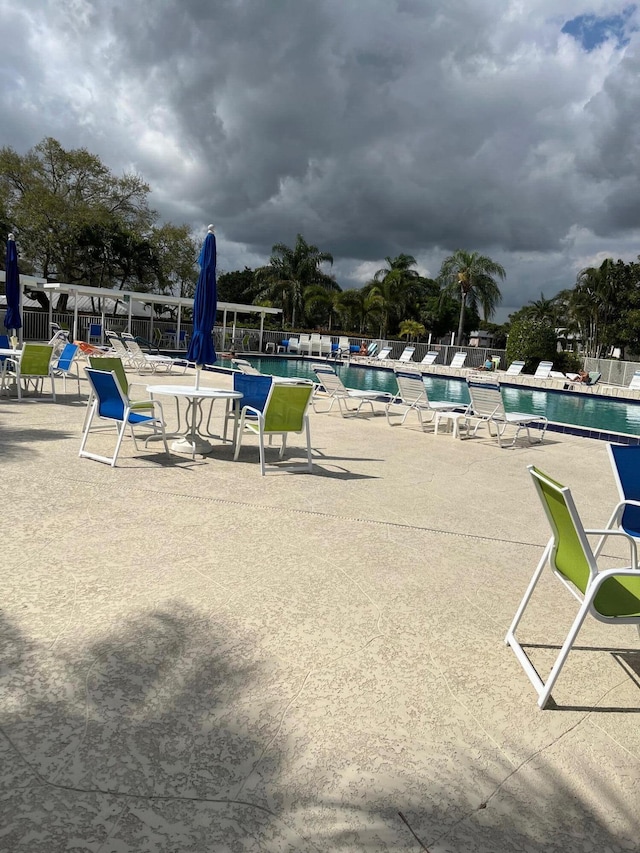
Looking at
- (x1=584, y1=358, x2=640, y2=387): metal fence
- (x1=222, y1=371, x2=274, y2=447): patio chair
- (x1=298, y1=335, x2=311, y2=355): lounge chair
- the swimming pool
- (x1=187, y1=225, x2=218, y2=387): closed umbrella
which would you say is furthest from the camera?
(x1=298, y1=335, x2=311, y2=355): lounge chair

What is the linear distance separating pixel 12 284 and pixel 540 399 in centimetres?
1556

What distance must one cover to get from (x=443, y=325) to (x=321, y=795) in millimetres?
52106

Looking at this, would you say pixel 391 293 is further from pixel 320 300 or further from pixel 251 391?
pixel 251 391

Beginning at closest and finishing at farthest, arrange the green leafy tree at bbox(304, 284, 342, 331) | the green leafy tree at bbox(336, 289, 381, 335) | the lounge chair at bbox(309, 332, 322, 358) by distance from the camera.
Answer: the lounge chair at bbox(309, 332, 322, 358)
the green leafy tree at bbox(304, 284, 342, 331)
the green leafy tree at bbox(336, 289, 381, 335)

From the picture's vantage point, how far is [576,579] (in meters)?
2.22

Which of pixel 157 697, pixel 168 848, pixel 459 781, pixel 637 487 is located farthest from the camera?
pixel 637 487

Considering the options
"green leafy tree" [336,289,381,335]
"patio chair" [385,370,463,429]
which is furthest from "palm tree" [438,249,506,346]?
"patio chair" [385,370,463,429]

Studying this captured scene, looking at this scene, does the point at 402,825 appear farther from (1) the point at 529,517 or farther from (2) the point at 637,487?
(1) the point at 529,517

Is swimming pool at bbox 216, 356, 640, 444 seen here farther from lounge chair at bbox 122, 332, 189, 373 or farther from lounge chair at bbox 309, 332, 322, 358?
lounge chair at bbox 122, 332, 189, 373

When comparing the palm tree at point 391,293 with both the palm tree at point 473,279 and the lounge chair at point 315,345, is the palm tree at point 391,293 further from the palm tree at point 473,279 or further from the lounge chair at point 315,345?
the lounge chair at point 315,345

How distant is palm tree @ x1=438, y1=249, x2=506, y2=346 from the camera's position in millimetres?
36688

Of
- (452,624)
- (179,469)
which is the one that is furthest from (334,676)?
(179,469)

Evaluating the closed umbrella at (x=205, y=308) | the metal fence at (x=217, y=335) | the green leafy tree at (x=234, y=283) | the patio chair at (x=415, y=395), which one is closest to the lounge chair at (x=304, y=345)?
the metal fence at (x=217, y=335)

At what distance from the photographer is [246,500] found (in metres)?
4.43
